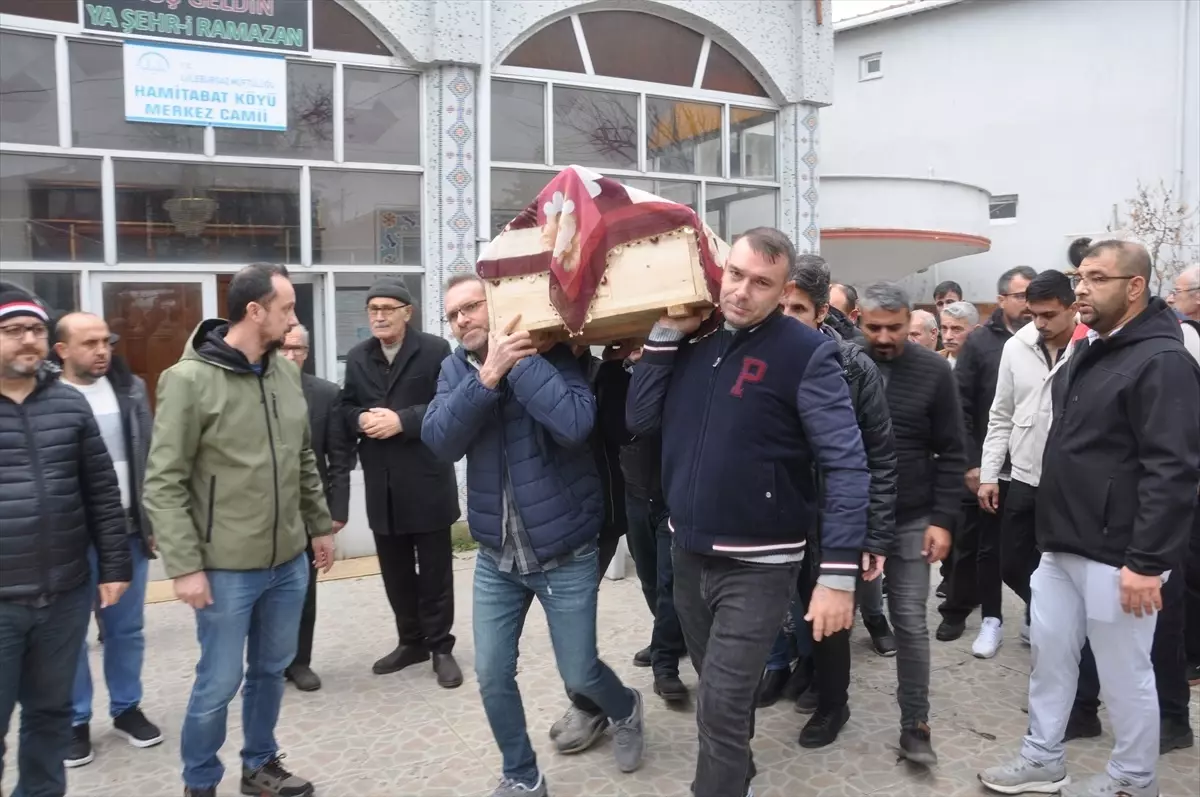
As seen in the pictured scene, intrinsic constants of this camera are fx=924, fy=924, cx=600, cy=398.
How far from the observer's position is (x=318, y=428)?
4730mm

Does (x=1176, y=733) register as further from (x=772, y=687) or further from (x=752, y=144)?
(x=752, y=144)

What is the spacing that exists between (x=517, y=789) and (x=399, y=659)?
Result: 1.70 m

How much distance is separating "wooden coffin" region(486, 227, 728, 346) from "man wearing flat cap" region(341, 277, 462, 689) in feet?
5.53

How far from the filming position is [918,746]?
368cm

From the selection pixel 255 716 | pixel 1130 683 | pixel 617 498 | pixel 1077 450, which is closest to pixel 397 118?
pixel 617 498

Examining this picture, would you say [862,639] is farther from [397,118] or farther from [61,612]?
[397,118]

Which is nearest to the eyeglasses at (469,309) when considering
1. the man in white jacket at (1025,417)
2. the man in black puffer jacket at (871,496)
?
the man in black puffer jacket at (871,496)

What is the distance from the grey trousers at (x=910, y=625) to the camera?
372 cm

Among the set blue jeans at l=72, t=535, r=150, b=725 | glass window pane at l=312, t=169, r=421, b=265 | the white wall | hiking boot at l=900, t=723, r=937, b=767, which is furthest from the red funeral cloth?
the white wall

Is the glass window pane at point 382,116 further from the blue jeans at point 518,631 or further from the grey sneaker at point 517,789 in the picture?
the grey sneaker at point 517,789

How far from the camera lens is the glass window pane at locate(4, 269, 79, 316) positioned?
6668 mm

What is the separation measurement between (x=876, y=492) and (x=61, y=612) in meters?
2.85

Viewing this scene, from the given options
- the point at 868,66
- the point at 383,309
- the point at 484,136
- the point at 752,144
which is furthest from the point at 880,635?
the point at 868,66

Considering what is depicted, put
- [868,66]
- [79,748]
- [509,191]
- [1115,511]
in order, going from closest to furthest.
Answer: [1115,511] < [79,748] < [509,191] < [868,66]
